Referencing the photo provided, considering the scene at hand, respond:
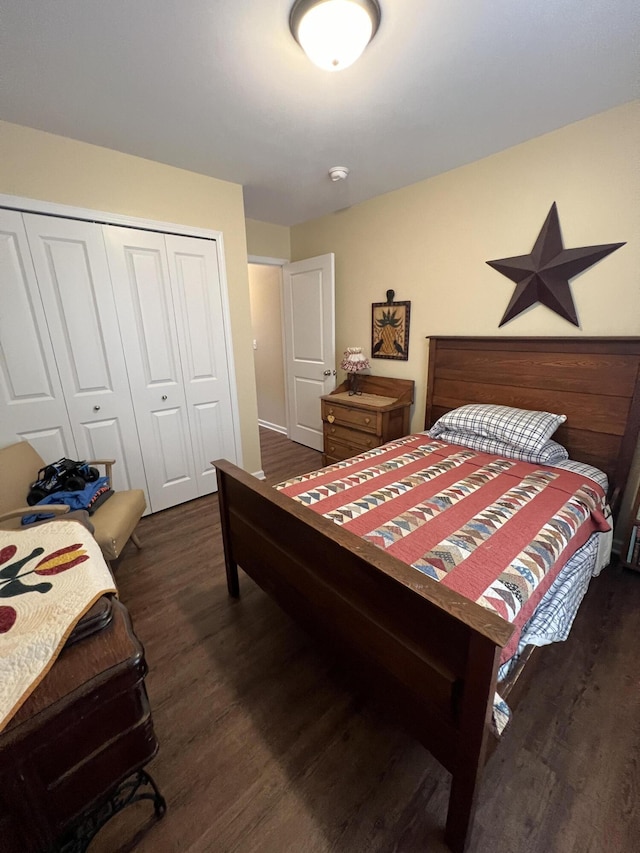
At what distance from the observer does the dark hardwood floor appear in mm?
962

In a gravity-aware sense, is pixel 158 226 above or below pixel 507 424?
above

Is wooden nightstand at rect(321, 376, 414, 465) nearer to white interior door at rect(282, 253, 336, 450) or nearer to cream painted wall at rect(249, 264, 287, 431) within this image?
white interior door at rect(282, 253, 336, 450)

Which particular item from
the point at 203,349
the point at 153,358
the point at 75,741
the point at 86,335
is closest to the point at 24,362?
the point at 86,335

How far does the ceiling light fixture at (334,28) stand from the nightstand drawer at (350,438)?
2.14 m

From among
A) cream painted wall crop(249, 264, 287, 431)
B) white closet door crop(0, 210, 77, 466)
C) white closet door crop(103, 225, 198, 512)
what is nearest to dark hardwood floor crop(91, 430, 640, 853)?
white closet door crop(103, 225, 198, 512)

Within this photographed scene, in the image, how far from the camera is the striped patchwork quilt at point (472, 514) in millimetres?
1061

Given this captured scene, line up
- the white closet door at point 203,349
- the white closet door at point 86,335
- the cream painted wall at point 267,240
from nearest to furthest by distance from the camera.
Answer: the white closet door at point 86,335, the white closet door at point 203,349, the cream painted wall at point 267,240

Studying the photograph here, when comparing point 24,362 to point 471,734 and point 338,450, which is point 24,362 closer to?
point 338,450

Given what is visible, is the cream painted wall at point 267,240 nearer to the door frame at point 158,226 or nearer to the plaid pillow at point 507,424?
the door frame at point 158,226

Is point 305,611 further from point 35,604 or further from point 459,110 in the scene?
point 459,110

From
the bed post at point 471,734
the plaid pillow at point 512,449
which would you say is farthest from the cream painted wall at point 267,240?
the bed post at point 471,734

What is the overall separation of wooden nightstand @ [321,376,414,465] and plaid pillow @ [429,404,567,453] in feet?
1.78

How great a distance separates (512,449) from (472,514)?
2.73 feet

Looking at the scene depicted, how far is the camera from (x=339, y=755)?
1142 millimetres
